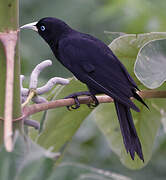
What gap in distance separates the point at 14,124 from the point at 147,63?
471 mm

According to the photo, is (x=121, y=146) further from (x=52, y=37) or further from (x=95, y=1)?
(x=95, y=1)

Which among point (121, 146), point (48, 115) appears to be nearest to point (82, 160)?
point (121, 146)

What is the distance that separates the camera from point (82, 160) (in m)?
3.30

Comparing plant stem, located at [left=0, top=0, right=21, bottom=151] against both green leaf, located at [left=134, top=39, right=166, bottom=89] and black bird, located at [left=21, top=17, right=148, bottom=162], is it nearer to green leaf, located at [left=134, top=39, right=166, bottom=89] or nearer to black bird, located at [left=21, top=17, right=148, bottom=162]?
green leaf, located at [left=134, top=39, right=166, bottom=89]

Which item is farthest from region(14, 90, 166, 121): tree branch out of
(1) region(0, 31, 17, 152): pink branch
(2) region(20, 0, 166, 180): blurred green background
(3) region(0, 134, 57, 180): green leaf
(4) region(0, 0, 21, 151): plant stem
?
(2) region(20, 0, 166, 180): blurred green background

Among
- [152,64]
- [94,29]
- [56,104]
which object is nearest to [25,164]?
[56,104]

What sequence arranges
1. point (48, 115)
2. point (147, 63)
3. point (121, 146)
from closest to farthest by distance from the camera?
point (147, 63) < point (48, 115) < point (121, 146)

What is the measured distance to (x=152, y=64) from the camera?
51.5 inches

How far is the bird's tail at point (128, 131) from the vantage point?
5.16 ft

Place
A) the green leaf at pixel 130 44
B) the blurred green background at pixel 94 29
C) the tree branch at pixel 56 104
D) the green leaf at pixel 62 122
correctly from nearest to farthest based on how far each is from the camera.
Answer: the tree branch at pixel 56 104, the green leaf at pixel 130 44, the green leaf at pixel 62 122, the blurred green background at pixel 94 29

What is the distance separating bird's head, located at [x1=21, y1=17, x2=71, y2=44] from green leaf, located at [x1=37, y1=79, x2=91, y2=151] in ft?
2.15

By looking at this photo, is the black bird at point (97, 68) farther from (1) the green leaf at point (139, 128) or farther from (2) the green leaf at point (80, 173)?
(2) the green leaf at point (80, 173)

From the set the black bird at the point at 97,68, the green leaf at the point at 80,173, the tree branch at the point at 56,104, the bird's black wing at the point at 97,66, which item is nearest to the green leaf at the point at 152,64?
the tree branch at the point at 56,104

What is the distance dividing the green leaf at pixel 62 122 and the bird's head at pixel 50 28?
25.8 inches
